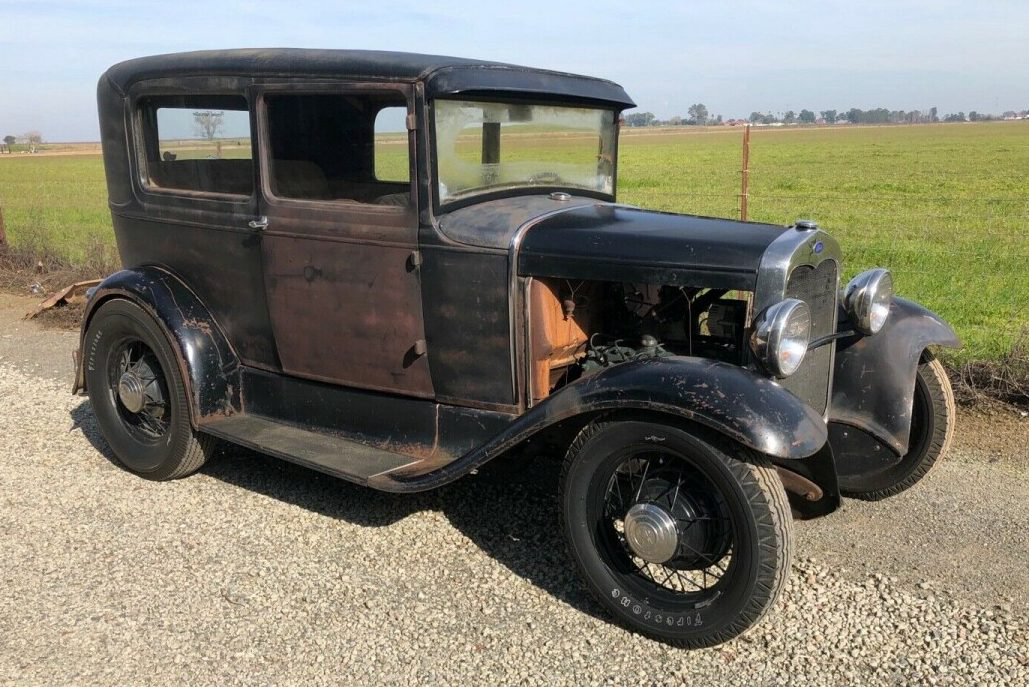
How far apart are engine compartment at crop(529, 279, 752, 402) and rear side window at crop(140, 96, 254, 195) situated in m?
1.56

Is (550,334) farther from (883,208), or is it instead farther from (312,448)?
(883,208)

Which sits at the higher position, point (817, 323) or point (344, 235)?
point (344, 235)

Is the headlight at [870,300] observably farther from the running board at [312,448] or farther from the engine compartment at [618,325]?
the running board at [312,448]

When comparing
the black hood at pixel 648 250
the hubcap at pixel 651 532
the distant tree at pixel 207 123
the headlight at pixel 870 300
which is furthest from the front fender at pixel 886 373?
the distant tree at pixel 207 123

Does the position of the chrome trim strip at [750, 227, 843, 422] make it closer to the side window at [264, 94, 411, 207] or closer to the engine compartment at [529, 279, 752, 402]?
the engine compartment at [529, 279, 752, 402]

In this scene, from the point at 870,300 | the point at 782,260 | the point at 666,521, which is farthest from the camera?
the point at 870,300

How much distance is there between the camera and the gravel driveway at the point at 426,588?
282cm

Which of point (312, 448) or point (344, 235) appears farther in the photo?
point (312, 448)

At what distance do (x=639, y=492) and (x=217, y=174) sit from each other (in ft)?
8.38

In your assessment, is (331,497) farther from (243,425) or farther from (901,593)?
(901,593)

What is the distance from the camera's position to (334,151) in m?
3.79

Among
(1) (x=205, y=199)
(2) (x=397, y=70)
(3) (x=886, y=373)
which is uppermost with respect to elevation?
(2) (x=397, y=70)

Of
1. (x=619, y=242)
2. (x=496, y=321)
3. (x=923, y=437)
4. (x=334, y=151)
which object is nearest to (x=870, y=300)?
(x=923, y=437)

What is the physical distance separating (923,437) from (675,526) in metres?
1.60
